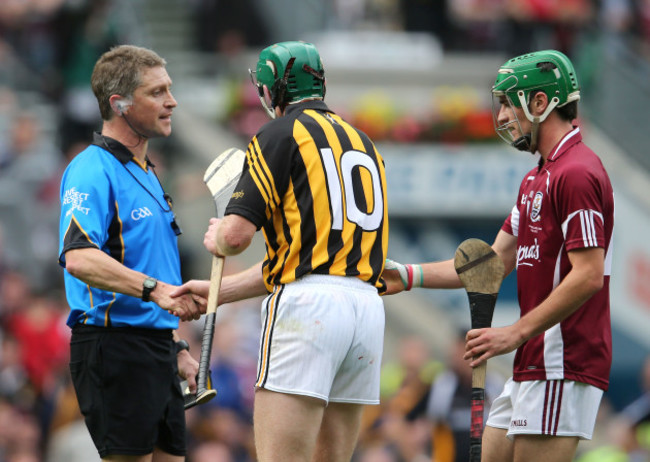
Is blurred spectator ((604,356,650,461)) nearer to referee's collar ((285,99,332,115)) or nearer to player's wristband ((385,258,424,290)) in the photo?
player's wristband ((385,258,424,290))

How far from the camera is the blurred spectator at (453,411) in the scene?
961cm

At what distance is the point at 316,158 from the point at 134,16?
11.6 meters

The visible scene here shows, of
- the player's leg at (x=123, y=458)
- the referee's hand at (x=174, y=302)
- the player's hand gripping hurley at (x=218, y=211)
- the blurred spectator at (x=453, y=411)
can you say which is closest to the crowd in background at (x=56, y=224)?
the blurred spectator at (x=453, y=411)

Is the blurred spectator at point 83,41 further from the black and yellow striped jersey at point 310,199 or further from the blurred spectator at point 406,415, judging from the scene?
the black and yellow striped jersey at point 310,199

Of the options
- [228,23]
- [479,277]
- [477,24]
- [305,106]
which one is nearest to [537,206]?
[479,277]

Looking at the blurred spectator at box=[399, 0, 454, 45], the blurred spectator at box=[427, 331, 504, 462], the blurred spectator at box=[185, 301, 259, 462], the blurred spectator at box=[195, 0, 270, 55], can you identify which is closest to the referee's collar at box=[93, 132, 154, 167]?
the blurred spectator at box=[185, 301, 259, 462]

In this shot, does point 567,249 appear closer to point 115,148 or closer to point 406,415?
point 115,148

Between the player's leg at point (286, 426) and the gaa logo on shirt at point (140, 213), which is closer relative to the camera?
the player's leg at point (286, 426)

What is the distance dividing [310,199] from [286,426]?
1.00 meters

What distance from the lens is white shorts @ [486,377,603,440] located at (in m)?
5.00

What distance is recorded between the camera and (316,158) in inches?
197

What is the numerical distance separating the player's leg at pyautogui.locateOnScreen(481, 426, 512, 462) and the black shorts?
5.29ft

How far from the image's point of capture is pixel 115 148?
5.74 m

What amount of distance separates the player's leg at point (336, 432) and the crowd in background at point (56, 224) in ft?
14.0
